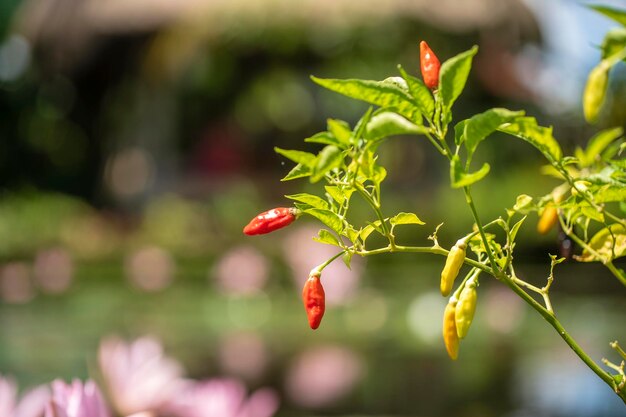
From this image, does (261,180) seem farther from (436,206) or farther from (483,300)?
(483,300)

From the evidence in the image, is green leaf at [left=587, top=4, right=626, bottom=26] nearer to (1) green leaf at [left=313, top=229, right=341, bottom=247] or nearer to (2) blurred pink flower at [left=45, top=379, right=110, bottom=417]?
(1) green leaf at [left=313, top=229, right=341, bottom=247]

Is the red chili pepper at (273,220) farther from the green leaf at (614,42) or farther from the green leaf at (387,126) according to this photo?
the green leaf at (614,42)

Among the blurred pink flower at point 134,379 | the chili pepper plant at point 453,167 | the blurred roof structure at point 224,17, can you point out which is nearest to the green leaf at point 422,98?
the chili pepper plant at point 453,167

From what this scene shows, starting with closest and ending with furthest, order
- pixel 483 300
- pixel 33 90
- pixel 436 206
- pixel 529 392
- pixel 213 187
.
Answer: pixel 529 392 < pixel 483 300 < pixel 436 206 < pixel 213 187 < pixel 33 90

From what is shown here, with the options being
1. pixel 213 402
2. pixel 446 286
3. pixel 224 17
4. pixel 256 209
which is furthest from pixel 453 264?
pixel 224 17

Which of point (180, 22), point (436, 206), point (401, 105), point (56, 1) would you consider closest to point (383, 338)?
point (436, 206)

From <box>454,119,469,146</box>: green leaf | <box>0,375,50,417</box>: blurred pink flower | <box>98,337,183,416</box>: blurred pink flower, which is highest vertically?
<box>454,119,469,146</box>: green leaf

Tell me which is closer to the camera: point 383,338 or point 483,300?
point 383,338

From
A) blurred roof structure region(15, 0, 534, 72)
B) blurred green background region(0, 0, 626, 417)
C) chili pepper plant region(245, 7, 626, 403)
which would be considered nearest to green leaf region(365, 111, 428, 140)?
chili pepper plant region(245, 7, 626, 403)
